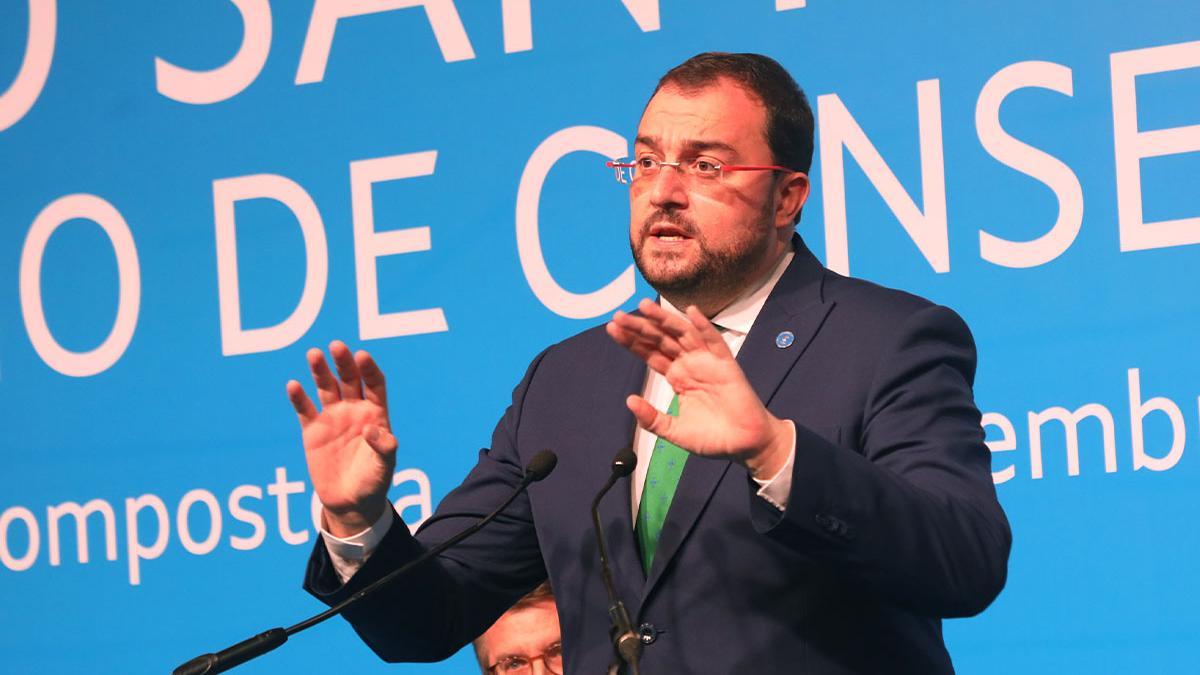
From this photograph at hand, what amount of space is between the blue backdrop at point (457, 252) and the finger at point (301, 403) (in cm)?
157

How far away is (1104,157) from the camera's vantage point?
129 inches

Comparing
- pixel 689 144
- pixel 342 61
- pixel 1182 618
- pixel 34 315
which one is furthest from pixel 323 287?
pixel 1182 618

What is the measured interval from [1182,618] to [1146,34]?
1141 millimetres

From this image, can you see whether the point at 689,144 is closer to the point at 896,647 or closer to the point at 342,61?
the point at 896,647

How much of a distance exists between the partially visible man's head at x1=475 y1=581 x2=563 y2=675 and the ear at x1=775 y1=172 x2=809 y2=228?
3.73ft

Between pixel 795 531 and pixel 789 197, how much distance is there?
0.78m

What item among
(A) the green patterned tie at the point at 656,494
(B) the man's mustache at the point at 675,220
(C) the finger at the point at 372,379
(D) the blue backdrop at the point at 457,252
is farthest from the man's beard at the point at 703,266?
(D) the blue backdrop at the point at 457,252

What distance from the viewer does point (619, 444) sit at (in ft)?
7.69

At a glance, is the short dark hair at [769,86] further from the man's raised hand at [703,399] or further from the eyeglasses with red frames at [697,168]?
the man's raised hand at [703,399]

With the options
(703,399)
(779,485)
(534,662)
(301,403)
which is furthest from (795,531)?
(534,662)

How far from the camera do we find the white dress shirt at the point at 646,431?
2223mm

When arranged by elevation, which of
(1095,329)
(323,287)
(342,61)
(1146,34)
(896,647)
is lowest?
(896,647)

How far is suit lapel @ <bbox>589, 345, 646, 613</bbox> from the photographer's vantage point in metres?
2.22

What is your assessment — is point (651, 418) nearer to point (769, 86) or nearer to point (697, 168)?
point (697, 168)
